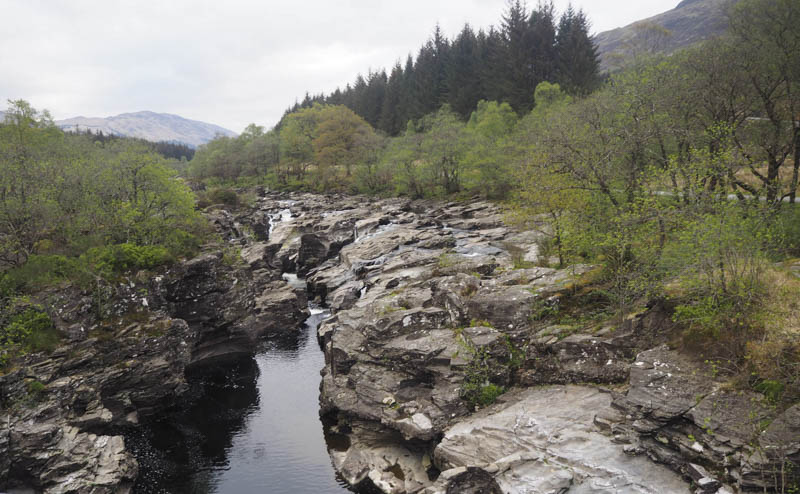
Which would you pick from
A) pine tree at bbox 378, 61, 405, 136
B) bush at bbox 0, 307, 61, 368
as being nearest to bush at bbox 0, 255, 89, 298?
bush at bbox 0, 307, 61, 368

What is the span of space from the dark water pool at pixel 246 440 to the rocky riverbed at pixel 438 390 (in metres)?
1.46

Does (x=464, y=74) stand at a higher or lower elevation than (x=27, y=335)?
higher

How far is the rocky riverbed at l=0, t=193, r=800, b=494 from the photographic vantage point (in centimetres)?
1529

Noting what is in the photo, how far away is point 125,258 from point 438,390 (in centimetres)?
2536

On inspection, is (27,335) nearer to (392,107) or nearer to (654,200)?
(654,200)

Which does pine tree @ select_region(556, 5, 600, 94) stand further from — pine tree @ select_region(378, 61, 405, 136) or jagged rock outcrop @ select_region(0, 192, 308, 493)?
jagged rock outcrop @ select_region(0, 192, 308, 493)

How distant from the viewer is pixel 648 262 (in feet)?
70.4

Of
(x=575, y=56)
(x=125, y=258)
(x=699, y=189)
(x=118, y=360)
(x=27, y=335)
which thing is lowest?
(x=118, y=360)

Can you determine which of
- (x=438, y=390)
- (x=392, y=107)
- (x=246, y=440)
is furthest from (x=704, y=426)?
(x=392, y=107)

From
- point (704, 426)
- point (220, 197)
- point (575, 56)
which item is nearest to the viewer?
point (704, 426)

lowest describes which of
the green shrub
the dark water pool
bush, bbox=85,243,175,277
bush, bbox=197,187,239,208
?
the dark water pool

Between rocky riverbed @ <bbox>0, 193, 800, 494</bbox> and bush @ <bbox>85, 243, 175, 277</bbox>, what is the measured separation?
1125 millimetres

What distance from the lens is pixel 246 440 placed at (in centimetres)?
2656

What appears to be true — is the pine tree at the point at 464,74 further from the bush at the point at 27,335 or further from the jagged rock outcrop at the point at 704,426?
the jagged rock outcrop at the point at 704,426
